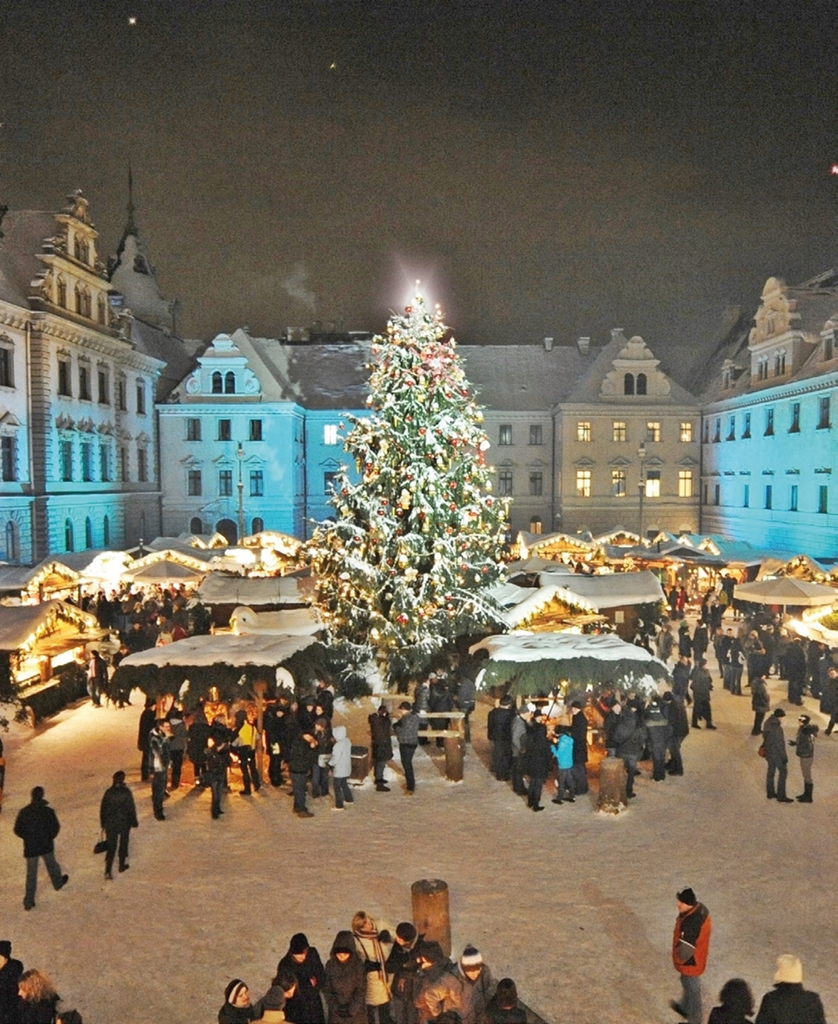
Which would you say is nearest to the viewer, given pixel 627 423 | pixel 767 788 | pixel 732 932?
pixel 732 932

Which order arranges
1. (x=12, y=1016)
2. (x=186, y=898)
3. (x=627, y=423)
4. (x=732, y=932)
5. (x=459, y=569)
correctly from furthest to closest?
1. (x=627, y=423)
2. (x=459, y=569)
3. (x=186, y=898)
4. (x=732, y=932)
5. (x=12, y=1016)

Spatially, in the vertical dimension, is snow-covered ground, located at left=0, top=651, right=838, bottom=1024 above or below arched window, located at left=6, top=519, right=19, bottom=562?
below

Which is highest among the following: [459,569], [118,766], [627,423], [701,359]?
[701,359]

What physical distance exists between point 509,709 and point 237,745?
183 inches

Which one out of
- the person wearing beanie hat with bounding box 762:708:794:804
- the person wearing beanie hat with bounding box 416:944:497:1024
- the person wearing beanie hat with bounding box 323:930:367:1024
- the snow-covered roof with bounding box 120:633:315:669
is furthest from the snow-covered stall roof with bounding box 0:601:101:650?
the person wearing beanie hat with bounding box 762:708:794:804

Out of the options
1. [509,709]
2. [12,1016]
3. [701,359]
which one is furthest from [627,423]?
[12,1016]

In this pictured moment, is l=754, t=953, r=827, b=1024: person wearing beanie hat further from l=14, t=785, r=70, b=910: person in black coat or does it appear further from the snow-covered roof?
the snow-covered roof

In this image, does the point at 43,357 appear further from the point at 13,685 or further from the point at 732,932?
the point at 732,932

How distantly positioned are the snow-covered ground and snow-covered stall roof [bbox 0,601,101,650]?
3890 millimetres

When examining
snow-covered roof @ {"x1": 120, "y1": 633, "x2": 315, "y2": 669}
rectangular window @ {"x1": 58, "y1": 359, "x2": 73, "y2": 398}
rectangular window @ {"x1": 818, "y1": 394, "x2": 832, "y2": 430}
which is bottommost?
snow-covered roof @ {"x1": 120, "y1": 633, "x2": 315, "y2": 669}

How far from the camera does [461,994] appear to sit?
259 inches

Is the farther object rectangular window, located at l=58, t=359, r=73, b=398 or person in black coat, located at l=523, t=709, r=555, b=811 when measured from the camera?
rectangular window, located at l=58, t=359, r=73, b=398

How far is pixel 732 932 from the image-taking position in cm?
928

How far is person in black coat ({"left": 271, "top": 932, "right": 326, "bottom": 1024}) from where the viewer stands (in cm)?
678
